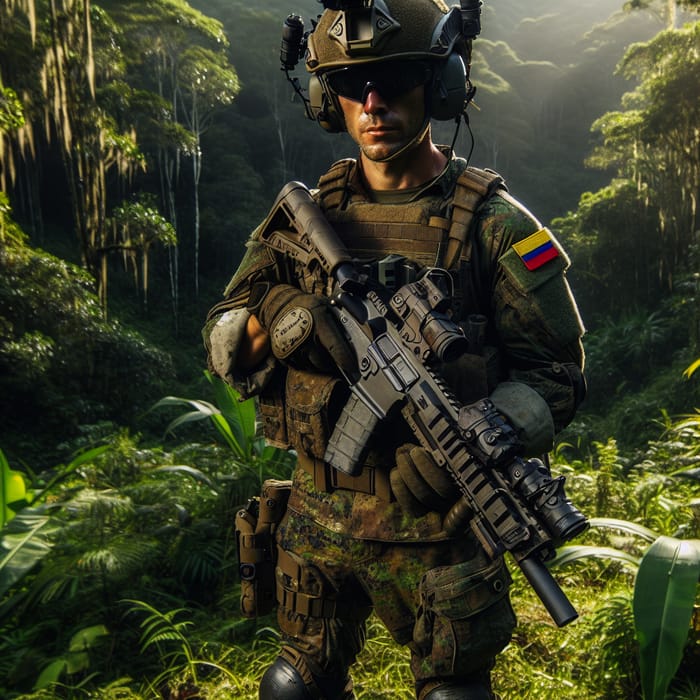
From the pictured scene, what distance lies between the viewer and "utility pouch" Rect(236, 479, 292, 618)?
225 cm

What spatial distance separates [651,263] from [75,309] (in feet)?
37.7

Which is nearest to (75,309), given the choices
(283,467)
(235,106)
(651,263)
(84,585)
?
(283,467)

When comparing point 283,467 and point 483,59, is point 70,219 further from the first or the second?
point 483,59

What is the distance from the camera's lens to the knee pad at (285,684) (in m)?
2.08

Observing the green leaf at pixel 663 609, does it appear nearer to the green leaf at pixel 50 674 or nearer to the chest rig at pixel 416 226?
the chest rig at pixel 416 226

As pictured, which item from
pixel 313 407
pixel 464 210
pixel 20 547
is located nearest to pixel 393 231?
pixel 464 210

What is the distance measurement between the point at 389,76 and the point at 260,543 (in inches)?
52.3

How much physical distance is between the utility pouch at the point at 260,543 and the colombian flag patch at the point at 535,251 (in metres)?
0.93

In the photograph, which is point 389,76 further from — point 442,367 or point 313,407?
point 313,407

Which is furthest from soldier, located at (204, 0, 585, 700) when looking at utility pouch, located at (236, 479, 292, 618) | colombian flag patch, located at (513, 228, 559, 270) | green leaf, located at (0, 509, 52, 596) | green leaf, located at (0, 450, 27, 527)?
green leaf, located at (0, 450, 27, 527)

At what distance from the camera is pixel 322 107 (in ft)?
6.93

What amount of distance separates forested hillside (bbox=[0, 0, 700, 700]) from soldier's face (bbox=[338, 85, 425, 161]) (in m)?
0.41

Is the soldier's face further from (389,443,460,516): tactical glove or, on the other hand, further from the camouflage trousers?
the camouflage trousers

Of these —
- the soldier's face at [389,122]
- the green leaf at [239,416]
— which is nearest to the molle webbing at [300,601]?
the soldier's face at [389,122]
